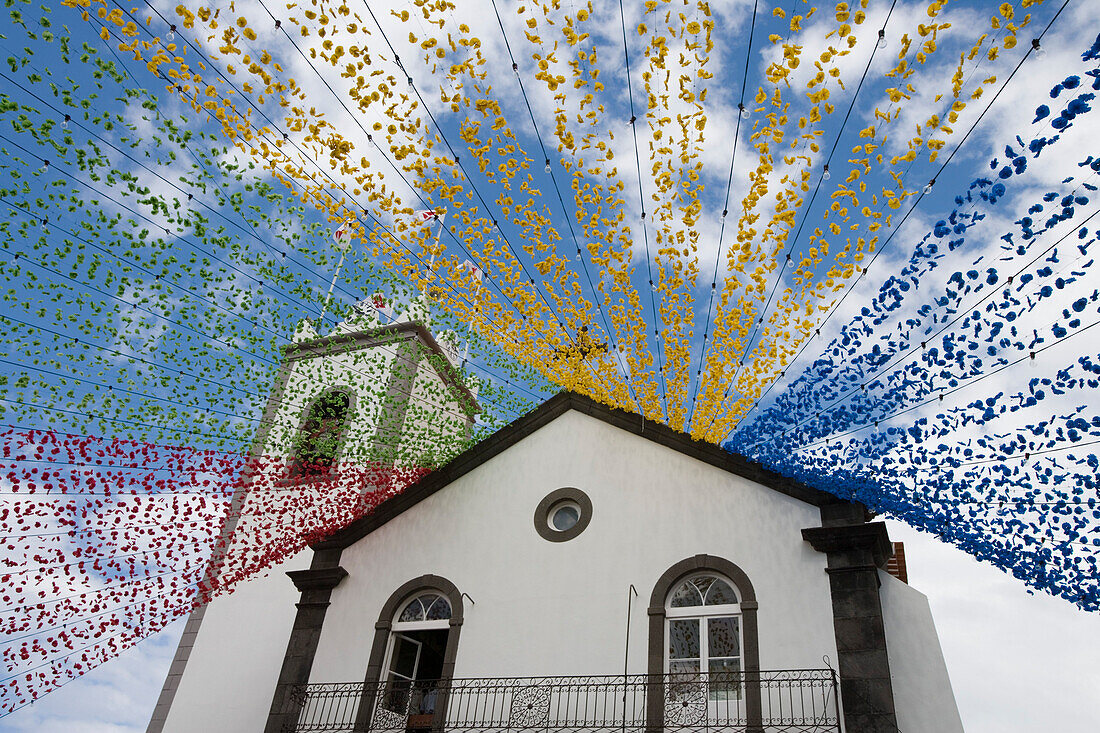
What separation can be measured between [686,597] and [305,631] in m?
5.60

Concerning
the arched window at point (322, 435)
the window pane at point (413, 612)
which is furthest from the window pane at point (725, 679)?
the arched window at point (322, 435)

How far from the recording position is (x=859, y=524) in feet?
28.7

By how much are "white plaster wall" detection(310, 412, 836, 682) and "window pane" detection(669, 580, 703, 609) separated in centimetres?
32

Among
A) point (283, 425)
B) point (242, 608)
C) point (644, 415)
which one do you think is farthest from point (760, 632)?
point (283, 425)

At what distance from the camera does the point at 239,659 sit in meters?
13.4

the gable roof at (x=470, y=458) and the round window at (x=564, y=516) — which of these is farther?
the gable roof at (x=470, y=458)

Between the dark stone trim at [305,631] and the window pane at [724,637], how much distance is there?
5517 millimetres

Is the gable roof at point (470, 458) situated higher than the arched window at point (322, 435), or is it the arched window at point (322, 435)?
the arched window at point (322, 435)

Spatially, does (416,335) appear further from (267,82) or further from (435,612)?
(267,82)

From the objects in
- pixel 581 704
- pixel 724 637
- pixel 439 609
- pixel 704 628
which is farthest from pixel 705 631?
pixel 439 609

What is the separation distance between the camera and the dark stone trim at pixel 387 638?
9.83m

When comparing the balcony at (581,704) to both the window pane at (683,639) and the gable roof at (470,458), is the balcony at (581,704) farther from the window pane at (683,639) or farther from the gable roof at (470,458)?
the gable roof at (470,458)

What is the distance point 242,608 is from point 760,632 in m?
9.80

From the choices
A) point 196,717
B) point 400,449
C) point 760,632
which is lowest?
point 196,717
